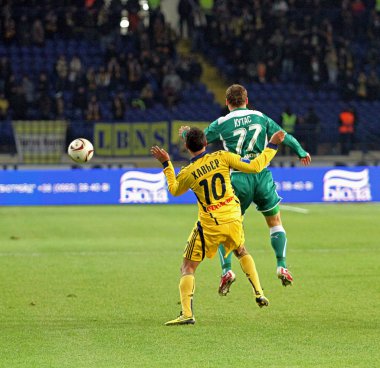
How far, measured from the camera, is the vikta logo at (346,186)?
24562mm

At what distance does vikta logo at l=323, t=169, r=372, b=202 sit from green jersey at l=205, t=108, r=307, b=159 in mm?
14961

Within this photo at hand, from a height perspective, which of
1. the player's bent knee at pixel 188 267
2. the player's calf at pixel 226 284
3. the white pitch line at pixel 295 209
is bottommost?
the white pitch line at pixel 295 209

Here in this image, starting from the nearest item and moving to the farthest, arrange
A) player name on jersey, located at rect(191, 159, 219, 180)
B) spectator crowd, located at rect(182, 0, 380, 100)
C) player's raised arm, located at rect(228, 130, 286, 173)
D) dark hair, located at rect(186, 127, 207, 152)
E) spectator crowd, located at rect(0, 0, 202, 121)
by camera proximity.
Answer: dark hair, located at rect(186, 127, 207, 152) → player name on jersey, located at rect(191, 159, 219, 180) → player's raised arm, located at rect(228, 130, 286, 173) → spectator crowd, located at rect(0, 0, 202, 121) → spectator crowd, located at rect(182, 0, 380, 100)

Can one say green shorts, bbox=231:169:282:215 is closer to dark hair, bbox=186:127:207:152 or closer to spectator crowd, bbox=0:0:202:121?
dark hair, bbox=186:127:207:152

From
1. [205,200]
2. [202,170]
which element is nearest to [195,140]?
[202,170]

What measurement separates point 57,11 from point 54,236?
1621 centimetres

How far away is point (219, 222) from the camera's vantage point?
→ 8555 millimetres

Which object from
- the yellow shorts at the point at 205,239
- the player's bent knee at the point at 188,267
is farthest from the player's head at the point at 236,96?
the player's bent knee at the point at 188,267

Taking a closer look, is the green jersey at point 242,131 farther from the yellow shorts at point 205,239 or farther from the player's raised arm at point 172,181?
the yellow shorts at point 205,239

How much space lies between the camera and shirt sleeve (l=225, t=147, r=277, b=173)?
8562mm

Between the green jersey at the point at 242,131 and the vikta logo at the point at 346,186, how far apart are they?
49.1 ft

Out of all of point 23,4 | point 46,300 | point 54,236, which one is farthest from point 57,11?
point 46,300

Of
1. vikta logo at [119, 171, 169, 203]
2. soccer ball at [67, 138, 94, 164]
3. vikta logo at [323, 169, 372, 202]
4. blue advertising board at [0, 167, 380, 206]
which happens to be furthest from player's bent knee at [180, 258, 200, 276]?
vikta logo at [323, 169, 372, 202]

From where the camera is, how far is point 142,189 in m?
24.1
